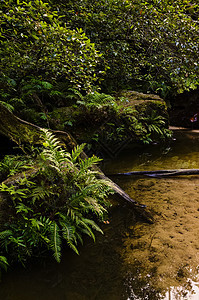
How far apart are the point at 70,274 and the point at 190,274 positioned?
1401 mm

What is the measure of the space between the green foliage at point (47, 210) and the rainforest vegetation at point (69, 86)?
15 mm

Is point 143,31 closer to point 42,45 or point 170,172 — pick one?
point 42,45

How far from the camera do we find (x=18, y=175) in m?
3.03

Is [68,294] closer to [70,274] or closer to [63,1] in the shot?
[70,274]

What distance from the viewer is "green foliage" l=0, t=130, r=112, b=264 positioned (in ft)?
8.13

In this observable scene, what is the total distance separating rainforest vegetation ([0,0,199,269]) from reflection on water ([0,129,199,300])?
25cm

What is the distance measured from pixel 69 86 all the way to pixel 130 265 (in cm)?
604

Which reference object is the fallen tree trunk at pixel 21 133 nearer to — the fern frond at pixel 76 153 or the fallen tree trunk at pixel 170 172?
the fern frond at pixel 76 153

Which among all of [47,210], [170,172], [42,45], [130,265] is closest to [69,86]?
[42,45]

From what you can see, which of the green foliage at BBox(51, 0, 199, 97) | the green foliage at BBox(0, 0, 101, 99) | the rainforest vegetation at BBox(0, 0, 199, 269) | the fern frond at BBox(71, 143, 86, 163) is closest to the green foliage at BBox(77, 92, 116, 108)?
the rainforest vegetation at BBox(0, 0, 199, 269)

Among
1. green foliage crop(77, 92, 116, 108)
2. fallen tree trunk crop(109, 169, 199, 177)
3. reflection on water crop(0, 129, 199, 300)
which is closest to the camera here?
reflection on water crop(0, 129, 199, 300)

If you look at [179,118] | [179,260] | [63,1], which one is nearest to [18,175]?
[179,260]

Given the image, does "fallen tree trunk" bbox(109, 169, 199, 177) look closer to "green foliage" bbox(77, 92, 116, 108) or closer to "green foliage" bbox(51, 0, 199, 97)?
"green foliage" bbox(77, 92, 116, 108)

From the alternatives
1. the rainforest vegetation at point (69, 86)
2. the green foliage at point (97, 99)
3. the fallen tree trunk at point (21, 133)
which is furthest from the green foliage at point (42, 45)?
the fallen tree trunk at point (21, 133)
